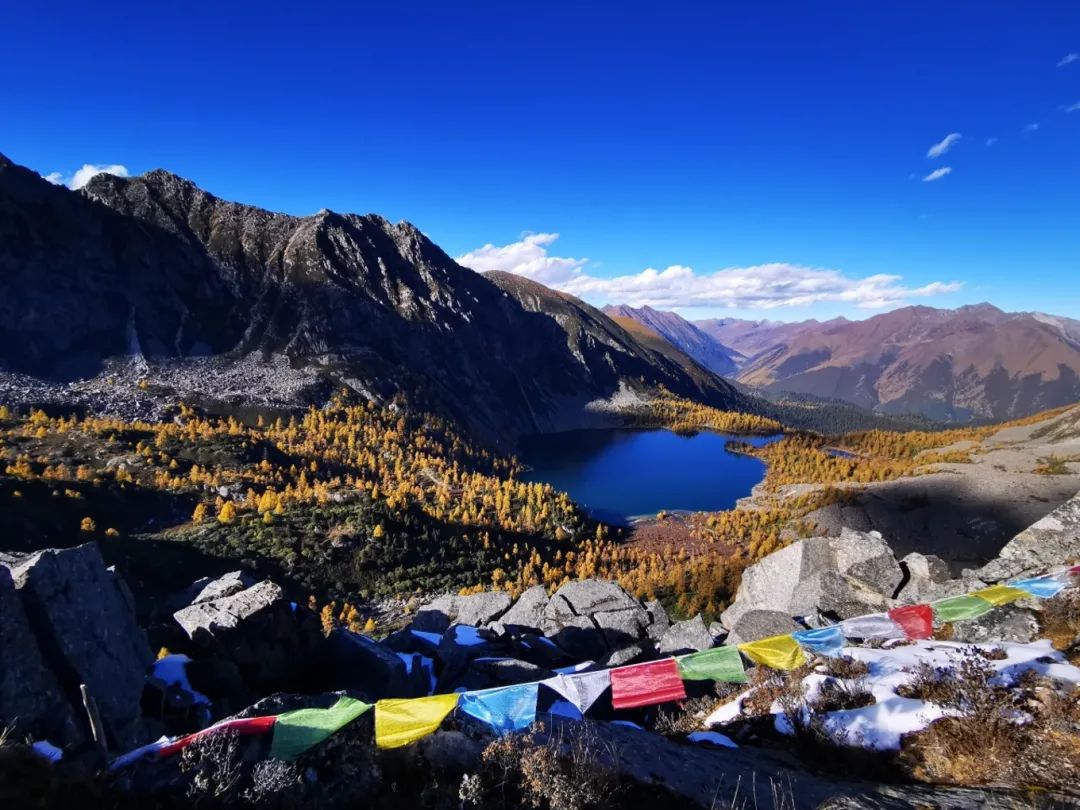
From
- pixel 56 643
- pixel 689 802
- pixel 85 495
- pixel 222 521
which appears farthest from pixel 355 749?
pixel 85 495

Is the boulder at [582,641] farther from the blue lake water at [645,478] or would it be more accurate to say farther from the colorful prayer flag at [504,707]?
the blue lake water at [645,478]

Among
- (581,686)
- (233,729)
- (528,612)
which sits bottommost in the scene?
(528,612)

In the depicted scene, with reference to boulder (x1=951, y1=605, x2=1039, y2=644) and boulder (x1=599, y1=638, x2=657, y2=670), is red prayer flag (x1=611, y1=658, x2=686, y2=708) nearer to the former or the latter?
boulder (x1=951, y1=605, x2=1039, y2=644)

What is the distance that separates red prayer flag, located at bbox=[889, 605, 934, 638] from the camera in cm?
1467

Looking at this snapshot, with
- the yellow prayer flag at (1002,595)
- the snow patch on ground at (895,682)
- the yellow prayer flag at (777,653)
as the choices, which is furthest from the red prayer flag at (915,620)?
the yellow prayer flag at (777,653)

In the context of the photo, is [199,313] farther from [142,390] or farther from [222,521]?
[222,521]

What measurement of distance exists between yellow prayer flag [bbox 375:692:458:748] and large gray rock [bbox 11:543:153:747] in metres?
7.35

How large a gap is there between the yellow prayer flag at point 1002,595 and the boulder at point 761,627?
29.5ft

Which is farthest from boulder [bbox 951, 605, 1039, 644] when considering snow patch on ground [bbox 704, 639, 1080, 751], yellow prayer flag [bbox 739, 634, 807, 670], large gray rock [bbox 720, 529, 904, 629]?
large gray rock [bbox 720, 529, 904, 629]

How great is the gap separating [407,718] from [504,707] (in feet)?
5.91

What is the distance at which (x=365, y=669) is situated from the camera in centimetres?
1969

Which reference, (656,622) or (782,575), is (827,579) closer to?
(782,575)

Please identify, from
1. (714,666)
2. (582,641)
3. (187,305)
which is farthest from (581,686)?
(187,305)

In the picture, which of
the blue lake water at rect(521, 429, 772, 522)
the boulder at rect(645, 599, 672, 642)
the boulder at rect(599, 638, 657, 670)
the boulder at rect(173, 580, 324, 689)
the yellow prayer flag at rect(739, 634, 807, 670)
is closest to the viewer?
the yellow prayer flag at rect(739, 634, 807, 670)
